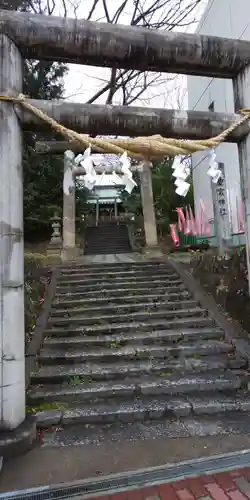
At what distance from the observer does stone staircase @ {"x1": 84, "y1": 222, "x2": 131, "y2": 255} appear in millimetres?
19028

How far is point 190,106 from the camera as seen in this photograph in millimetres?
14047

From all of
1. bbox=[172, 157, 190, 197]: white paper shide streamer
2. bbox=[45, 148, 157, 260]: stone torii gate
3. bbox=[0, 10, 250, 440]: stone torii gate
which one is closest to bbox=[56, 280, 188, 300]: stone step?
bbox=[0, 10, 250, 440]: stone torii gate

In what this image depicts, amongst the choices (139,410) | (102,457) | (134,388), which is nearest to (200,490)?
(102,457)

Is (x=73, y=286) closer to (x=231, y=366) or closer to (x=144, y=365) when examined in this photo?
(x=144, y=365)

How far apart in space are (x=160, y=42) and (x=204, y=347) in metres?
4.65

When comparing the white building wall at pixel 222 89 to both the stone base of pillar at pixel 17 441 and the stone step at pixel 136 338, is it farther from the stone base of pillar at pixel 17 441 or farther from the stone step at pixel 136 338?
the stone base of pillar at pixel 17 441

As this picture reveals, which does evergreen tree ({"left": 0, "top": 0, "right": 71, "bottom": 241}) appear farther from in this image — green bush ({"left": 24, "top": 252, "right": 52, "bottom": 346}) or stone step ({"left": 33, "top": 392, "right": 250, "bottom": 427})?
stone step ({"left": 33, "top": 392, "right": 250, "bottom": 427})

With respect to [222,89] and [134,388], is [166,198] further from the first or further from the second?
[134,388]

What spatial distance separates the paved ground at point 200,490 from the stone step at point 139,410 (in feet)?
4.33

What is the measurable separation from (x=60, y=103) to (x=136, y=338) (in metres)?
4.12

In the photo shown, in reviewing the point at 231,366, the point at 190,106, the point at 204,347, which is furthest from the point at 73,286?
the point at 190,106

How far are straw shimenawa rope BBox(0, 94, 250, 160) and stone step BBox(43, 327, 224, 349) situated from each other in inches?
140

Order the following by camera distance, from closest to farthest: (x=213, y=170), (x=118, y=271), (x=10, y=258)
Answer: (x=10, y=258)
(x=213, y=170)
(x=118, y=271)

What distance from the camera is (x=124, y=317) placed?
22.1ft
